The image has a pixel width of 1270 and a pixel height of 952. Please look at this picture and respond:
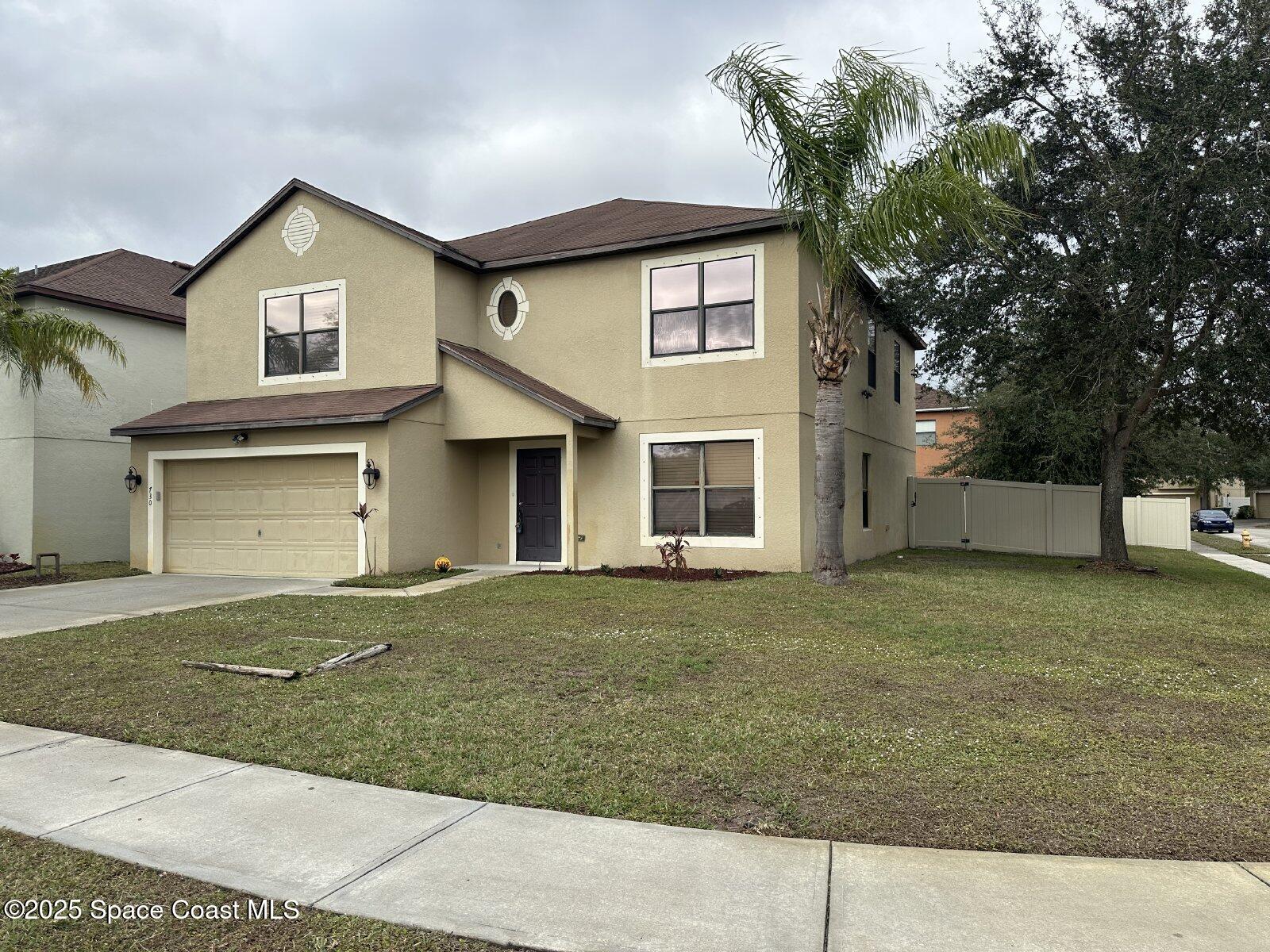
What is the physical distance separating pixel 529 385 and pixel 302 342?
4.88 metres

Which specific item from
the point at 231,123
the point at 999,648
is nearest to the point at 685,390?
the point at 999,648

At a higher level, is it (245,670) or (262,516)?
(262,516)

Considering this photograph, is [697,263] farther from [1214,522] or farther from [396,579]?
[1214,522]

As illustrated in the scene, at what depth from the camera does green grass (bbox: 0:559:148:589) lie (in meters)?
14.7

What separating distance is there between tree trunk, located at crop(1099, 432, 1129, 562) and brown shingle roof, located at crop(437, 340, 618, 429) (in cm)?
993

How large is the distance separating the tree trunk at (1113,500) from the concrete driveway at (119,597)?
1474cm

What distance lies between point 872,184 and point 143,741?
1059 cm

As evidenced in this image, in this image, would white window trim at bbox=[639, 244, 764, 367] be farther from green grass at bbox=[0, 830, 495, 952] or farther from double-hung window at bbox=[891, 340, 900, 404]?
green grass at bbox=[0, 830, 495, 952]

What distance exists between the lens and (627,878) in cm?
350

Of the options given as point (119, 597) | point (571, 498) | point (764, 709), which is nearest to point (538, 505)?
point (571, 498)

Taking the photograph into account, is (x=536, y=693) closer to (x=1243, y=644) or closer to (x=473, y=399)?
(x=1243, y=644)

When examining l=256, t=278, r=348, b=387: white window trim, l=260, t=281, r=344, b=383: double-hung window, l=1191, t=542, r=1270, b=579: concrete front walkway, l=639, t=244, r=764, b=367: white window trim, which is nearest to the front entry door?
l=639, t=244, r=764, b=367: white window trim

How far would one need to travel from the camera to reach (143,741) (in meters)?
5.47

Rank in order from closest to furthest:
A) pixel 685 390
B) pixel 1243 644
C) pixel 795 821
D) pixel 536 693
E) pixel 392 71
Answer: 1. pixel 795 821
2. pixel 536 693
3. pixel 1243 644
4. pixel 685 390
5. pixel 392 71
